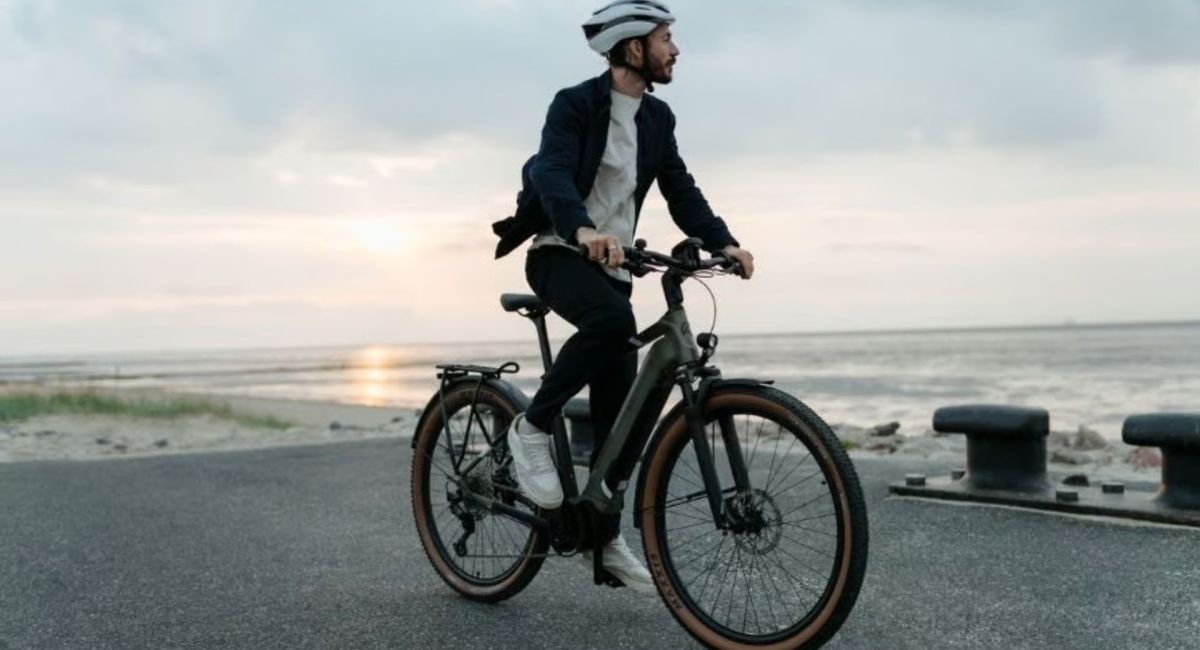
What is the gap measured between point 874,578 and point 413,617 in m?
1.89

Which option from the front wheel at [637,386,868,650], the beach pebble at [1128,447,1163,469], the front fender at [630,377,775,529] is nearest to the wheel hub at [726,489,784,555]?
the front wheel at [637,386,868,650]

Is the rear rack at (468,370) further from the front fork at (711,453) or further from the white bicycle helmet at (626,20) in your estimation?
the white bicycle helmet at (626,20)

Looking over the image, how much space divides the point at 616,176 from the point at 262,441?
A: 978 cm

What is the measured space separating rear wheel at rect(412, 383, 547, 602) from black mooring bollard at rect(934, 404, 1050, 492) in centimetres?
287

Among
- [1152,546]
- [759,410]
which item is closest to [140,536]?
[759,410]

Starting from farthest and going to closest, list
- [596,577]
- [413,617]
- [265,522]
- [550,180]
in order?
[265,522] < [413,617] < [596,577] < [550,180]

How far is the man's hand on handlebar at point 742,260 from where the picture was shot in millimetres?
3547

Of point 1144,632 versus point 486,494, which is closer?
point 1144,632

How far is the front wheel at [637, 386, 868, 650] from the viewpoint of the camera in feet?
9.82

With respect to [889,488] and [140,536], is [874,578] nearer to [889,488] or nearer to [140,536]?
[889,488]

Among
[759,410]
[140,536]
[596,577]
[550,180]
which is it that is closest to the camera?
[759,410]

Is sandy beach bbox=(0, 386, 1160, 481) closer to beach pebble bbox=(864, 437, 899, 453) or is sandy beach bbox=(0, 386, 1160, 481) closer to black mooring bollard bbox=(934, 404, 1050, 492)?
beach pebble bbox=(864, 437, 899, 453)

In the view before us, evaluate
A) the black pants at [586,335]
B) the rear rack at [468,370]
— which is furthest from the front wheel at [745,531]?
the rear rack at [468,370]

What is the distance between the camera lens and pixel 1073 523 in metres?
5.35
